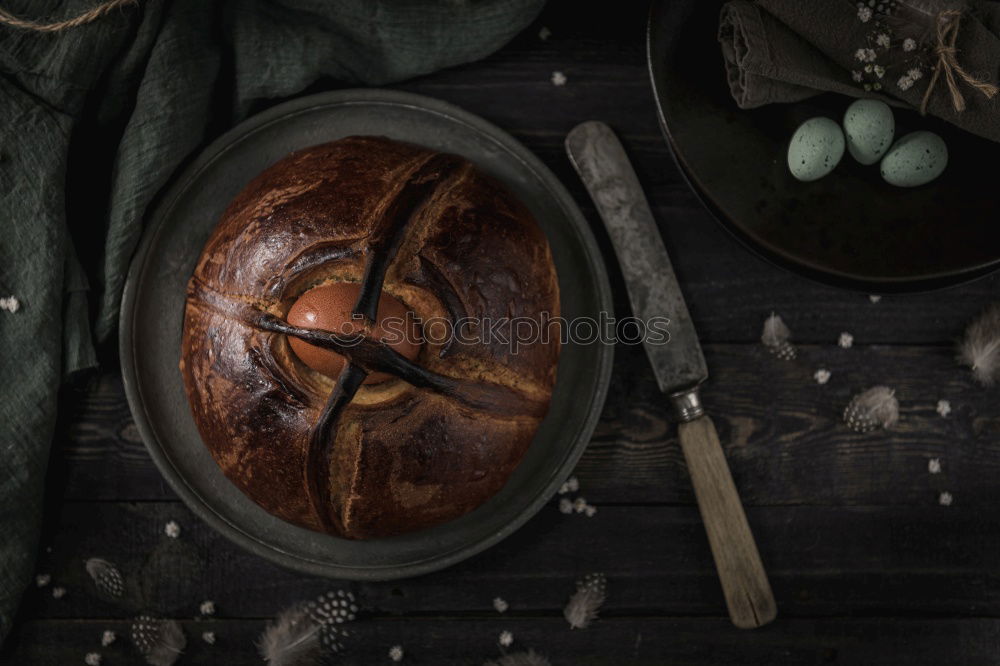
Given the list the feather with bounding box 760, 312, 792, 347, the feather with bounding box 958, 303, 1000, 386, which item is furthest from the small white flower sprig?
the feather with bounding box 958, 303, 1000, 386

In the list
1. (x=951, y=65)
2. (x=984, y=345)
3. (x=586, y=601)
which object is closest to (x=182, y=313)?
(x=586, y=601)

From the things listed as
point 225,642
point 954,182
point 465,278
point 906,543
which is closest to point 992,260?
point 954,182

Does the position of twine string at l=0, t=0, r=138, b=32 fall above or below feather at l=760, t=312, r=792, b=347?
above

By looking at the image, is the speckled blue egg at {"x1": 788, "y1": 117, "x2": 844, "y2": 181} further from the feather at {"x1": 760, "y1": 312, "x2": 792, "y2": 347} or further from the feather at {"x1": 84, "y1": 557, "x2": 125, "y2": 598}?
the feather at {"x1": 84, "y1": 557, "x2": 125, "y2": 598}

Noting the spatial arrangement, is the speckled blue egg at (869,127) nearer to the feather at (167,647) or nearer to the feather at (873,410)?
the feather at (873,410)

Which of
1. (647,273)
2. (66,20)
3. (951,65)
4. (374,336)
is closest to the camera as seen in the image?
(374,336)

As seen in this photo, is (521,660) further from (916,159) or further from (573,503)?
(916,159)

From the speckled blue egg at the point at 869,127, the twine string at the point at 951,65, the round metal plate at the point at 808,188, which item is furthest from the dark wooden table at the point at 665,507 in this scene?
the twine string at the point at 951,65
